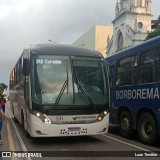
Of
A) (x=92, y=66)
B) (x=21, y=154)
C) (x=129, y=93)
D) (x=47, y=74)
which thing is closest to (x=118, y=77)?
(x=129, y=93)

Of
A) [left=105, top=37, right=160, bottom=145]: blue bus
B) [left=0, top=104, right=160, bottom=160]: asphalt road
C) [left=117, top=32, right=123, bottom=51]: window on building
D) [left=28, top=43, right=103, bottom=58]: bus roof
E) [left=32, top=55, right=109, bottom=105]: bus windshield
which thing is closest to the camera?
[left=0, top=104, right=160, bottom=160]: asphalt road

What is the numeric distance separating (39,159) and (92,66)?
3.57 m

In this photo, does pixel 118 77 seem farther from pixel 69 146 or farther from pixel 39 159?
pixel 39 159

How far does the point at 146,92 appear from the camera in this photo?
37.7 ft

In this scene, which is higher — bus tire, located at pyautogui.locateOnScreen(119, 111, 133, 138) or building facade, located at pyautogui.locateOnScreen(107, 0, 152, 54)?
building facade, located at pyautogui.locateOnScreen(107, 0, 152, 54)

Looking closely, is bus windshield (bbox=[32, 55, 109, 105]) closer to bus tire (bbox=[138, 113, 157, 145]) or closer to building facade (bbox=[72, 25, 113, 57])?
bus tire (bbox=[138, 113, 157, 145])

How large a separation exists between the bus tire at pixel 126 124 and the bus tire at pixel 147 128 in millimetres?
824

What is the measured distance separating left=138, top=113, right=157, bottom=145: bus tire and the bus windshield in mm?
1337

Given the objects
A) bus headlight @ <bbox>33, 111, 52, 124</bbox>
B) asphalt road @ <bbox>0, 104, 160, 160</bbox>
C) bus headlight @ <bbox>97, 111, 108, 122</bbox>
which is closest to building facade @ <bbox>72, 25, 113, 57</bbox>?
asphalt road @ <bbox>0, 104, 160, 160</bbox>

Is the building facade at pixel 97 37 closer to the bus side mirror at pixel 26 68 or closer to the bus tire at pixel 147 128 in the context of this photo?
the bus tire at pixel 147 128

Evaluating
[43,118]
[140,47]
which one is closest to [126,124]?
[140,47]

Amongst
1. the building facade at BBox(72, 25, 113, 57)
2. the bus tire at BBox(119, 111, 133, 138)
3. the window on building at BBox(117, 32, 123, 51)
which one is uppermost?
the building facade at BBox(72, 25, 113, 57)

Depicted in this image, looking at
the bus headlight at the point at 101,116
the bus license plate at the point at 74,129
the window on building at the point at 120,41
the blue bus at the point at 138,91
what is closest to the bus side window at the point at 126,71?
the blue bus at the point at 138,91

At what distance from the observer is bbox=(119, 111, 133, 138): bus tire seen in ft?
42.1
